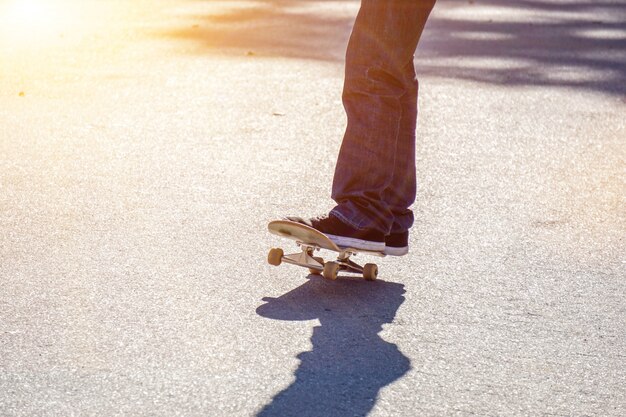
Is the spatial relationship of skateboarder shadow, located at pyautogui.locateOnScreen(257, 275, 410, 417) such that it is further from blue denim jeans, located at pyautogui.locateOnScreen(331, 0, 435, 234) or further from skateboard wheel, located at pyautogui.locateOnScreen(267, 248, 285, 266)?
blue denim jeans, located at pyautogui.locateOnScreen(331, 0, 435, 234)

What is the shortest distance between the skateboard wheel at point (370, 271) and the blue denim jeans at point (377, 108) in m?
0.15

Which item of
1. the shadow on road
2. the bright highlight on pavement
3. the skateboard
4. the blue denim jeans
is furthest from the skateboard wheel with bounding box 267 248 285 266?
the bright highlight on pavement

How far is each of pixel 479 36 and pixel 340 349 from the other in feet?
25.8

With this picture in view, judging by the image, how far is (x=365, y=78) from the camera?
4480 millimetres

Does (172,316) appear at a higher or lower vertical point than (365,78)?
lower

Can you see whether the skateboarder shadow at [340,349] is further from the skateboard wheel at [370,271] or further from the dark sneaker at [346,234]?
the dark sneaker at [346,234]

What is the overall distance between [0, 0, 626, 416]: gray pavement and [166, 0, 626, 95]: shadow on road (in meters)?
0.08

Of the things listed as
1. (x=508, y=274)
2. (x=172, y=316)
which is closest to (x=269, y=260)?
(x=172, y=316)

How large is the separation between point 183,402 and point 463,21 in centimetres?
935

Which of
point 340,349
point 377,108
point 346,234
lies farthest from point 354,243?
point 340,349

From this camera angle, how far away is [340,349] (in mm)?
3822

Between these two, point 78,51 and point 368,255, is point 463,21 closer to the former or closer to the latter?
point 78,51

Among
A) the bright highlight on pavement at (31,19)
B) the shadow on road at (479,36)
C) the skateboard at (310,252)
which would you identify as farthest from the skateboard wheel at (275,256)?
the bright highlight on pavement at (31,19)

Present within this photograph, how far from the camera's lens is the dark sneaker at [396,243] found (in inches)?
184
